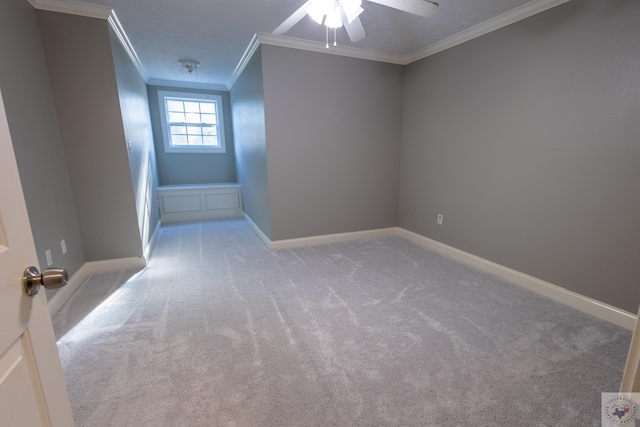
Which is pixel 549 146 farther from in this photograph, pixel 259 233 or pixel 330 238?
Answer: pixel 259 233

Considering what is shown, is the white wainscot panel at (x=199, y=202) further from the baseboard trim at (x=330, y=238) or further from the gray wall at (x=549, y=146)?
the gray wall at (x=549, y=146)

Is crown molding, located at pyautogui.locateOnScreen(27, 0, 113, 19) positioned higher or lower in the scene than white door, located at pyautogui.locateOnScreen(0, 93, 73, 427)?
higher

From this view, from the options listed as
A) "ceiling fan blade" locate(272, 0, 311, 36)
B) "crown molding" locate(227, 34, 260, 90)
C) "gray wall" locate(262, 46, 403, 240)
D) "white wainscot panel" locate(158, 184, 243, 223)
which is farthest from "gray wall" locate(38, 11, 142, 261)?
"white wainscot panel" locate(158, 184, 243, 223)

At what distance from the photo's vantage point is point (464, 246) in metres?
3.07

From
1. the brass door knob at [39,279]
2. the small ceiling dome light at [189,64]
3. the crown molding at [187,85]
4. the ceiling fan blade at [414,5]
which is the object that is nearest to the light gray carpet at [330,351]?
the brass door knob at [39,279]

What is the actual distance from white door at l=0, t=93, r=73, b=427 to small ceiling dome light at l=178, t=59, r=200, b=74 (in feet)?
12.2

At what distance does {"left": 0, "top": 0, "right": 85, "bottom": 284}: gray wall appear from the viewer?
6.08 feet

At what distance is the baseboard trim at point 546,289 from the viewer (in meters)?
1.94

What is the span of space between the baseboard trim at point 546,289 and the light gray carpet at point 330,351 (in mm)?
101

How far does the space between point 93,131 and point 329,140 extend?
2436 millimetres

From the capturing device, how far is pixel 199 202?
5.11 meters

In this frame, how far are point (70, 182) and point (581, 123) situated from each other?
4.35 m

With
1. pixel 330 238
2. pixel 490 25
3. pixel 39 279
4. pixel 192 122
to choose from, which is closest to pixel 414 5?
pixel 490 25

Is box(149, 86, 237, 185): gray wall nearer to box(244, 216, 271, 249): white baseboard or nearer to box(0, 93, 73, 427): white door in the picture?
box(244, 216, 271, 249): white baseboard
